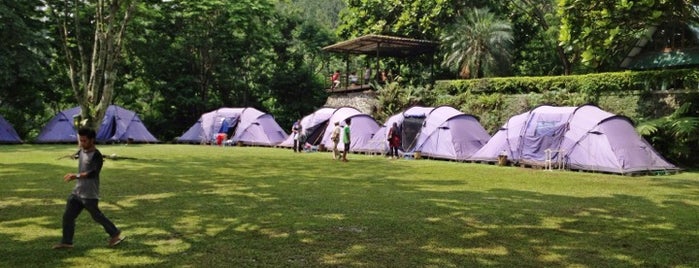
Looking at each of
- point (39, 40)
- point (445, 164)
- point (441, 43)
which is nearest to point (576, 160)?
point (445, 164)

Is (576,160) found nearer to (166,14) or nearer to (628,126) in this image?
(628,126)

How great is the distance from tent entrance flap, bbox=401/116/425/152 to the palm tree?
949cm

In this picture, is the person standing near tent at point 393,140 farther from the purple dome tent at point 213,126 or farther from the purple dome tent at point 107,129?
the purple dome tent at point 107,129

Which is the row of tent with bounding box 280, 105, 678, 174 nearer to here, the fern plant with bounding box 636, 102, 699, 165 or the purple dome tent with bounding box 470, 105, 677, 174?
the purple dome tent with bounding box 470, 105, 677, 174

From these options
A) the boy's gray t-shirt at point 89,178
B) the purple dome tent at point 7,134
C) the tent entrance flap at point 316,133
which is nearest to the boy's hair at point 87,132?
the boy's gray t-shirt at point 89,178

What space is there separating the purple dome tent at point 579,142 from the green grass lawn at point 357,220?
125 centimetres

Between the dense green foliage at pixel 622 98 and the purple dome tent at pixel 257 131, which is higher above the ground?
the dense green foliage at pixel 622 98

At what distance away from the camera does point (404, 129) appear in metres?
19.2

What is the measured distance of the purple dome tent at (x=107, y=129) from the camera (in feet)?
79.4

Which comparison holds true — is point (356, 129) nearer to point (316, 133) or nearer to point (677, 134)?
point (316, 133)

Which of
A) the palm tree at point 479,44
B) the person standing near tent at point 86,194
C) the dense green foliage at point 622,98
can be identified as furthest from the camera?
the palm tree at point 479,44

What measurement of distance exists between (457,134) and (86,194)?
1367 cm

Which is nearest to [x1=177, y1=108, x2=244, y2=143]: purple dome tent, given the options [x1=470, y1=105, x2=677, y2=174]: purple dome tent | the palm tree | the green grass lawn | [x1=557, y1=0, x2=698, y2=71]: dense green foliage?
the palm tree

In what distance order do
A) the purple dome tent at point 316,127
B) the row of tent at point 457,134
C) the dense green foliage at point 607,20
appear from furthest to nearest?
the purple dome tent at point 316,127 → the row of tent at point 457,134 → the dense green foliage at point 607,20
